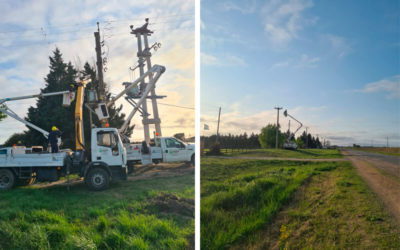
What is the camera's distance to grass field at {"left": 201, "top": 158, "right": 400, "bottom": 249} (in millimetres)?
1134

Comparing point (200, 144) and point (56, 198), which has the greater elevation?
point (200, 144)

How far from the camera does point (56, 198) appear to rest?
2949 mm

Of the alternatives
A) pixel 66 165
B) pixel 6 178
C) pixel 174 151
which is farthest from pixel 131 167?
pixel 6 178

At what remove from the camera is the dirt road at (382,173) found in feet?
3.72

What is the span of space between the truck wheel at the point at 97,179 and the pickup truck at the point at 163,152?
160 cm

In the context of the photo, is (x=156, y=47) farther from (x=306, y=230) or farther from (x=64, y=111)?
(x=64, y=111)

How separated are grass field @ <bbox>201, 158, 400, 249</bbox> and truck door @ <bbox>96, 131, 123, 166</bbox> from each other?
8.73 ft

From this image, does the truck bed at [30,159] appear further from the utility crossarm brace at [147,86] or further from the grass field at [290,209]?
the grass field at [290,209]

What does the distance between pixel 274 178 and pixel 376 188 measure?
48 centimetres

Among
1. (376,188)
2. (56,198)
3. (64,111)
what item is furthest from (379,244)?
(64,111)

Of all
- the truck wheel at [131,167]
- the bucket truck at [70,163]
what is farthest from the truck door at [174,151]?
the bucket truck at [70,163]

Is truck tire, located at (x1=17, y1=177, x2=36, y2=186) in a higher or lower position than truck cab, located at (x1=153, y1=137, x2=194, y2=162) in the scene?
lower

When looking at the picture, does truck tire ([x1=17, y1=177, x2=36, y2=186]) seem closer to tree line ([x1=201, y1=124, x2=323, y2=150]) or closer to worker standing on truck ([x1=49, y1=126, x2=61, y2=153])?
worker standing on truck ([x1=49, y1=126, x2=61, y2=153])

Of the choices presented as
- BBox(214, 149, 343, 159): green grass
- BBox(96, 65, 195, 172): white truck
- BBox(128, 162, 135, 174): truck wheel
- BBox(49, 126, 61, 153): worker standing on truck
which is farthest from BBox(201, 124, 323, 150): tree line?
BBox(128, 162, 135, 174): truck wheel
